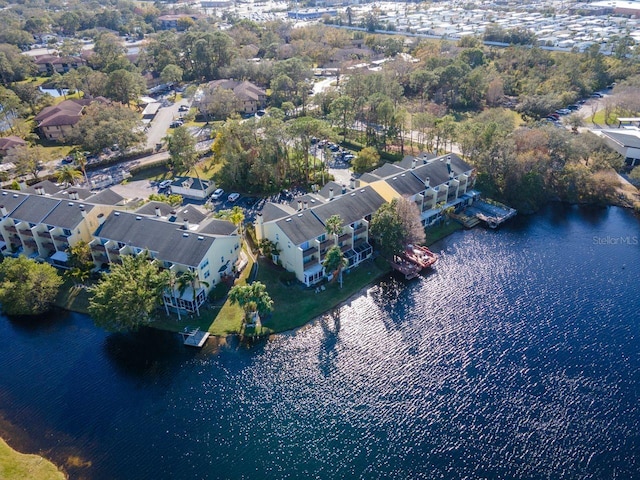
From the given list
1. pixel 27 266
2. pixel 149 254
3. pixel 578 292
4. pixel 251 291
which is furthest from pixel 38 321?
pixel 578 292

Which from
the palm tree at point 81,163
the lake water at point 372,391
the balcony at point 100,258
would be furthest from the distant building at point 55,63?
the lake water at point 372,391

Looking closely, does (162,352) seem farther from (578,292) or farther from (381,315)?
(578,292)

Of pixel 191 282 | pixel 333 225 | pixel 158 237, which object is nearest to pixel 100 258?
pixel 158 237

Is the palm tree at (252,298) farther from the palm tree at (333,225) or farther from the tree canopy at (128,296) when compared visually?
the palm tree at (333,225)

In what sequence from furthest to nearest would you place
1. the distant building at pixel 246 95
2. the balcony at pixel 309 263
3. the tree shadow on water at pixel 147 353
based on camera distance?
the distant building at pixel 246 95 < the balcony at pixel 309 263 < the tree shadow on water at pixel 147 353

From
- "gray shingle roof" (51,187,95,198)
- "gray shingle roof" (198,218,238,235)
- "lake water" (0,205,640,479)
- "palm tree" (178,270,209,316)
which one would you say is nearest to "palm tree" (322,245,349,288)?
"lake water" (0,205,640,479)

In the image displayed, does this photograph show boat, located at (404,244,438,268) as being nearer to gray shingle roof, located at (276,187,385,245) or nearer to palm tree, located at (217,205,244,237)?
gray shingle roof, located at (276,187,385,245)
